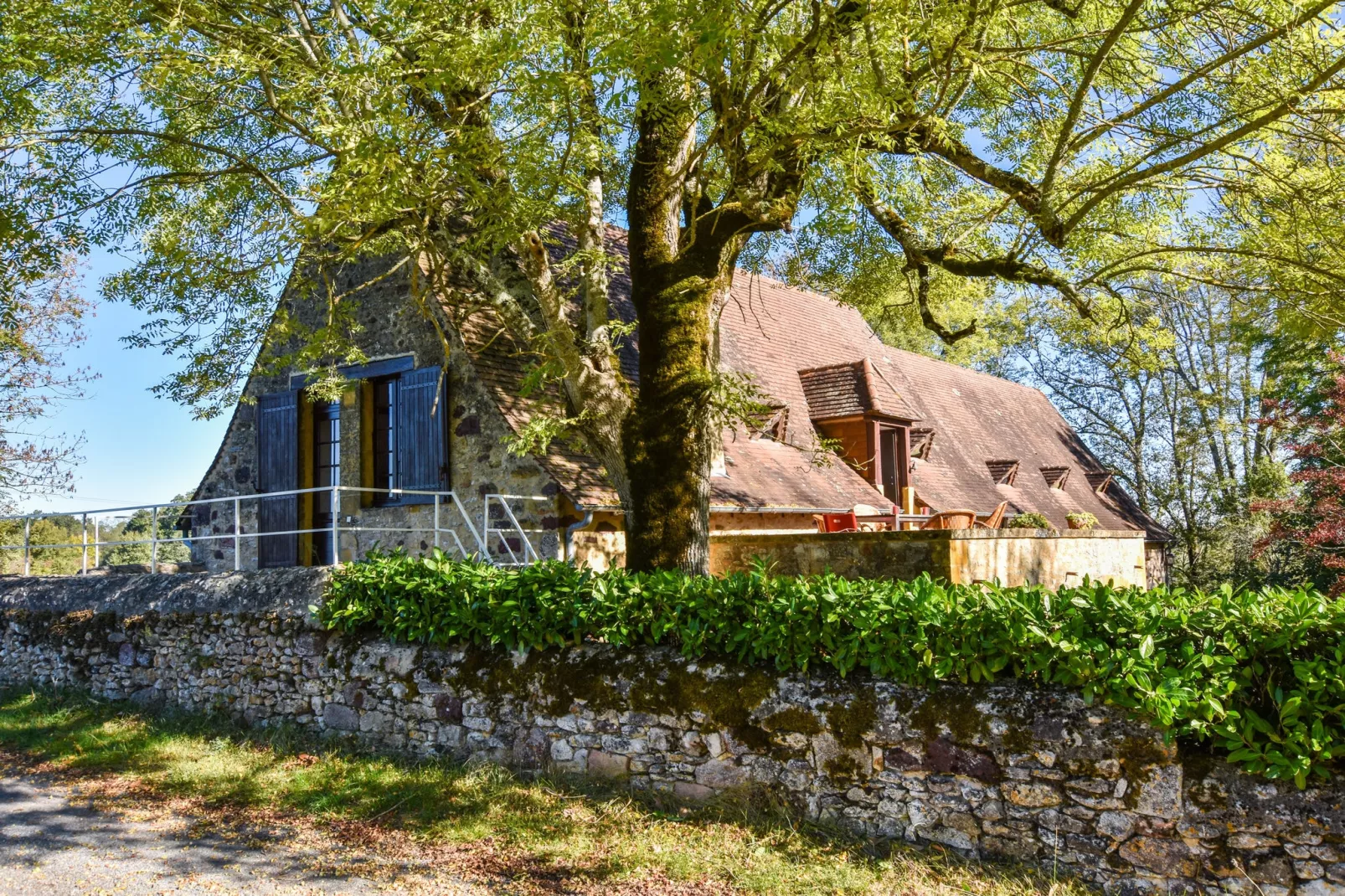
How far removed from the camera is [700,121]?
37.7ft

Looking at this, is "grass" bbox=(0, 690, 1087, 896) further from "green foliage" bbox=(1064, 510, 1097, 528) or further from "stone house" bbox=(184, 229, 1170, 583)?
"green foliage" bbox=(1064, 510, 1097, 528)

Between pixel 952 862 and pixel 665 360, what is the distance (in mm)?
4661

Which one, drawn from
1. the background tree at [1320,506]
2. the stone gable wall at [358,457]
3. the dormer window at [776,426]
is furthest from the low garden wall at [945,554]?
the background tree at [1320,506]

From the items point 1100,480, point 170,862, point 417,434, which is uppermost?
point 417,434

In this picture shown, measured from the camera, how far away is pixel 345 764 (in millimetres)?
8094

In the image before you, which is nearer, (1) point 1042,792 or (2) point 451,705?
(1) point 1042,792

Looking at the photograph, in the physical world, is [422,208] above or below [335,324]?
above

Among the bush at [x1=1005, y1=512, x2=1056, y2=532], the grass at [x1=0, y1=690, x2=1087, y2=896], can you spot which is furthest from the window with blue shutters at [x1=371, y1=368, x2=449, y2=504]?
the bush at [x1=1005, y1=512, x2=1056, y2=532]

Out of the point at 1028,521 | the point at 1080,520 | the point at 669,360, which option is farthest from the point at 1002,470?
the point at 669,360

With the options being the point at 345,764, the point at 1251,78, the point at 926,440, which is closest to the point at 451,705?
the point at 345,764

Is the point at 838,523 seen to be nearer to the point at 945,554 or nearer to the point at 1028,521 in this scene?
the point at 945,554

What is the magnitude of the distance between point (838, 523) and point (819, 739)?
24.6 ft

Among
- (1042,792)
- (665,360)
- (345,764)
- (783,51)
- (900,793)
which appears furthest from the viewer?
(665,360)

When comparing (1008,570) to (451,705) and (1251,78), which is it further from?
(451,705)
